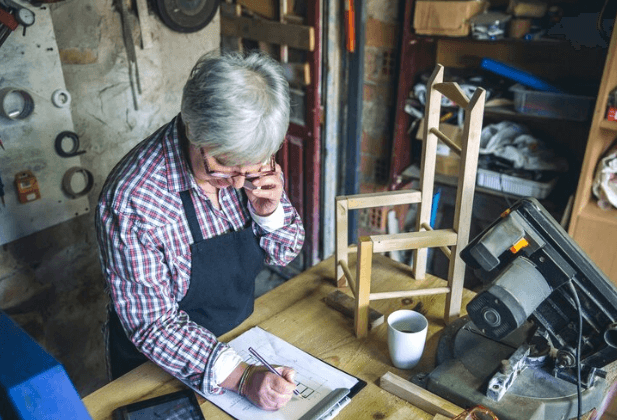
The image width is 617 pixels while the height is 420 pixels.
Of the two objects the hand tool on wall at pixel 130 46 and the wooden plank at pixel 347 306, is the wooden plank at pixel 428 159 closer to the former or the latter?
the wooden plank at pixel 347 306

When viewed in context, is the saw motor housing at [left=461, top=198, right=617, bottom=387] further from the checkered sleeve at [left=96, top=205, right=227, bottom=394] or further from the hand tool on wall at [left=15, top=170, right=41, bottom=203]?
the hand tool on wall at [left=15, top=170, right=41, bottom=203]

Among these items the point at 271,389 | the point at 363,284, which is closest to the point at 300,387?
the point at 271,389

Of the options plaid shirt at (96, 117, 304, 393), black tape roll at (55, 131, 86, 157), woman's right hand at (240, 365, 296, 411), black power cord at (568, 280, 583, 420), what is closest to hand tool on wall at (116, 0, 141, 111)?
black tape roll at (55, 131, 86, 157)

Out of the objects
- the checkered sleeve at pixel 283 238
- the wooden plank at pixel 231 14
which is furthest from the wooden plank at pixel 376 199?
the wooden plank at pixel 231 14

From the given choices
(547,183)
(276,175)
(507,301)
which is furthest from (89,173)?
(547,183)

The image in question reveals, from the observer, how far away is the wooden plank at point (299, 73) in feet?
9.28

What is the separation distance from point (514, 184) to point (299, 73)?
1.34 metres

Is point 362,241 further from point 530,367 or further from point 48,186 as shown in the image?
point 48,186

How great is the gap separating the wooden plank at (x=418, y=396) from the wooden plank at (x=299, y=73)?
206cm

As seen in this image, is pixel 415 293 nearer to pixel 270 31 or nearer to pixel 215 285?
pixel 215 285

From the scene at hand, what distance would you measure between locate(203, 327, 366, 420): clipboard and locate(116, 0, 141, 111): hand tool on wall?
4.99 feet

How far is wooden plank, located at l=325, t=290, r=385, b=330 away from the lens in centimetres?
135

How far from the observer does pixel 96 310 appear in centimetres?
245

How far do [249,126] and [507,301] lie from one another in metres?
0.64
